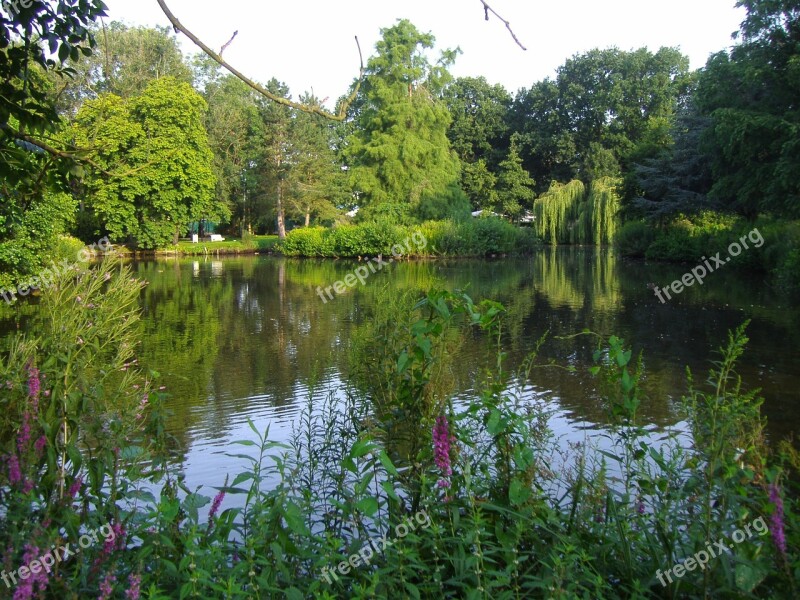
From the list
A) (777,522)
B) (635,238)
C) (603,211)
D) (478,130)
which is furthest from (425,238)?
(777,522)

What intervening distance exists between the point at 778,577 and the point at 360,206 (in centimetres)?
4607

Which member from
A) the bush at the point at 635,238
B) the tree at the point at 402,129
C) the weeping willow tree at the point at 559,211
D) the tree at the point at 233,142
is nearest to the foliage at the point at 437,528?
the bush at the point at 635,238

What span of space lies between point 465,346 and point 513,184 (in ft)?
164

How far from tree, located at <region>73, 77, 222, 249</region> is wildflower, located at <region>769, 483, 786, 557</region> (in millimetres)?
42042

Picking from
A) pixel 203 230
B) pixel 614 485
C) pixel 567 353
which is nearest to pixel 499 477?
pixel 614 485

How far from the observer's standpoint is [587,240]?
49.3m

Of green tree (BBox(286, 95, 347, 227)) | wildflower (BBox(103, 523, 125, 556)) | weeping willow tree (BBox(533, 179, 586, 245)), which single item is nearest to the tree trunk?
green tree (BBox(286, 95, 347, 227))

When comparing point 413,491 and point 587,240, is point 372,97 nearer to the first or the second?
point 587,240

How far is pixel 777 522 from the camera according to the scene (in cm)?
248

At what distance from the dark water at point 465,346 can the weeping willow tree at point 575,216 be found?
21.1 meters

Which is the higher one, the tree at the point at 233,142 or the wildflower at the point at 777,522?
the tree at the point at 233,142

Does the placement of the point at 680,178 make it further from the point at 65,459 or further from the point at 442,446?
the point at 65,459

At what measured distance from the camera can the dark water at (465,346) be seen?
304 inches

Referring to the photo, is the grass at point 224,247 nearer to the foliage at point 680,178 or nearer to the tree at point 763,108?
the foliage at point 680,178
